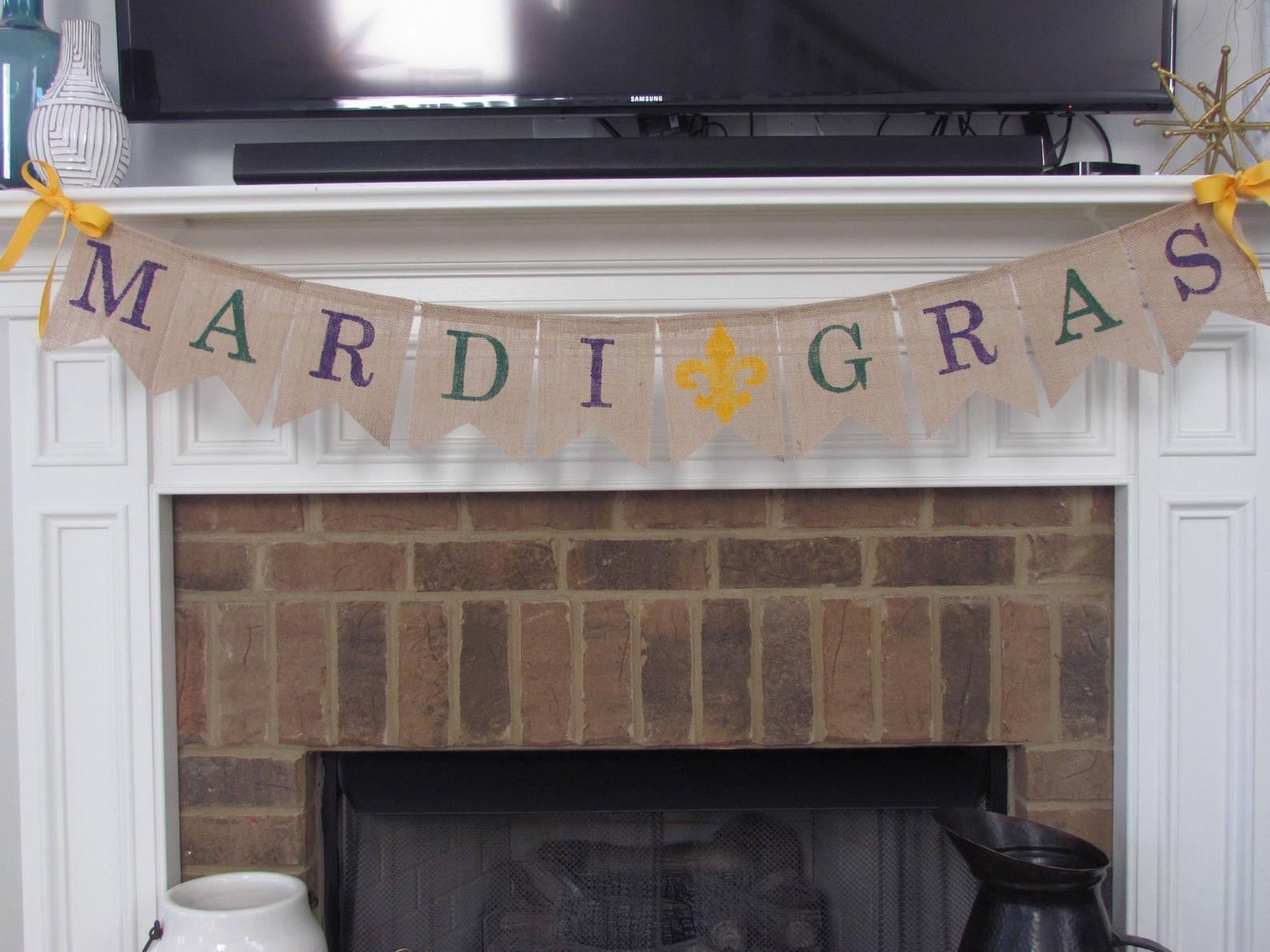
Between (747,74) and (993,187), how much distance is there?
295 mm

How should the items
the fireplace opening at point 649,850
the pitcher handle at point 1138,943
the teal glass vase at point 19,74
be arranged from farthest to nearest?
the fireplace opening at point 649,850, the teal glass vase at point 19,74, the pitcher handle at point 1138,943

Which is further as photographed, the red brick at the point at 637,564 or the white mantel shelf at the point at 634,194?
the red brick at the point at 637,564

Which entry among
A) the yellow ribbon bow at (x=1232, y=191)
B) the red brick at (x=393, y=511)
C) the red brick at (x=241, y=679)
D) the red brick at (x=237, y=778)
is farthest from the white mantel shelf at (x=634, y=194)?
the red brick at (x=237, y=778)

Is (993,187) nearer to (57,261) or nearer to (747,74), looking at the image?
(747,74)

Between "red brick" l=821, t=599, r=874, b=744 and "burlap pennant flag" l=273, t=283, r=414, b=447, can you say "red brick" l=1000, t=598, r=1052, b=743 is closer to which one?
"red brick" l=821, t=599, r=874, b=744

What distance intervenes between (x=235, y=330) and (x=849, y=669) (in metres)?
0.76

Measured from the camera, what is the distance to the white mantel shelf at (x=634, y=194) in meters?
0.90


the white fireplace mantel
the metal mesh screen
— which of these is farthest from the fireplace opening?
the white fireplace mantel

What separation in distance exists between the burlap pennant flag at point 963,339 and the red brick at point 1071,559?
23 cm

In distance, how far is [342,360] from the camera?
925 mm

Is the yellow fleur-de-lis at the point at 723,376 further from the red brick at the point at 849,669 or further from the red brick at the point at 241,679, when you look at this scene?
the red brick at the point at 241,679

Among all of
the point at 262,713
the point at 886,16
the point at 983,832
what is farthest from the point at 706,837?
the point at 886,16

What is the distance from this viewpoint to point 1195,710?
1.04m

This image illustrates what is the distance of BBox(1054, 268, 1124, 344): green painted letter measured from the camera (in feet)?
3.02
